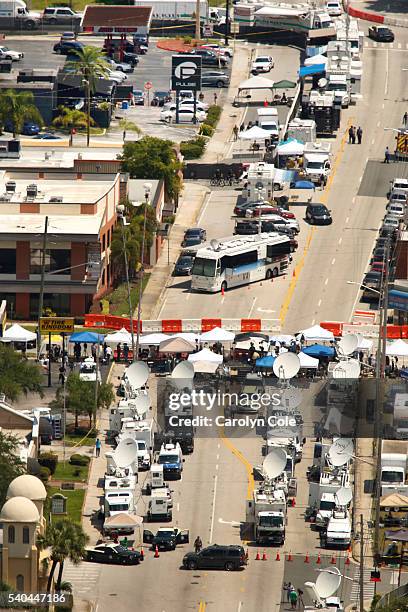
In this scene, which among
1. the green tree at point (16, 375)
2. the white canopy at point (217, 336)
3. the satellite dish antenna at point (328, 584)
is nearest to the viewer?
the satellite dish antenna at point (328, 584)

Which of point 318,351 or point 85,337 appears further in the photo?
point 85,337

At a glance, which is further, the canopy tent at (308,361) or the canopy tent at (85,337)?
the canopy tent at (85,337)

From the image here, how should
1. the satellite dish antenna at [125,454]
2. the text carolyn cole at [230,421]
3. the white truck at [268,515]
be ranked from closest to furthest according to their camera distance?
the white truck at [268,515] < the satellite dish antenna at [125,454] < the text carolyn cole at [230,421]

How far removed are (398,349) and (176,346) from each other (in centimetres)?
1415

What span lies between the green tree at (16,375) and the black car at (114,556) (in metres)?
20.9

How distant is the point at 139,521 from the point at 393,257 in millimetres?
53002

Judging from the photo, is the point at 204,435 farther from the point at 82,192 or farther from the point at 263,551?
the point at 82,192

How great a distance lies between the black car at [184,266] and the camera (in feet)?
622

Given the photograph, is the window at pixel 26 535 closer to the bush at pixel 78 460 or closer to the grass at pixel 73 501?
the grass at pixel 73 501

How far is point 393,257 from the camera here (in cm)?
18850

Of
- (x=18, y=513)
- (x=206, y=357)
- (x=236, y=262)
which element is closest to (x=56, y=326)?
(x=206, y=357)

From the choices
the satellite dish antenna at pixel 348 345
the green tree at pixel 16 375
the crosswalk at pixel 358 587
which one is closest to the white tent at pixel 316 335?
the satellite dish antenna at pixel 348 345

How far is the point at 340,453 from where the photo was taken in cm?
14750

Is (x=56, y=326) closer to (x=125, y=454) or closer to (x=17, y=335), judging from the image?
(x=17, y=335)
